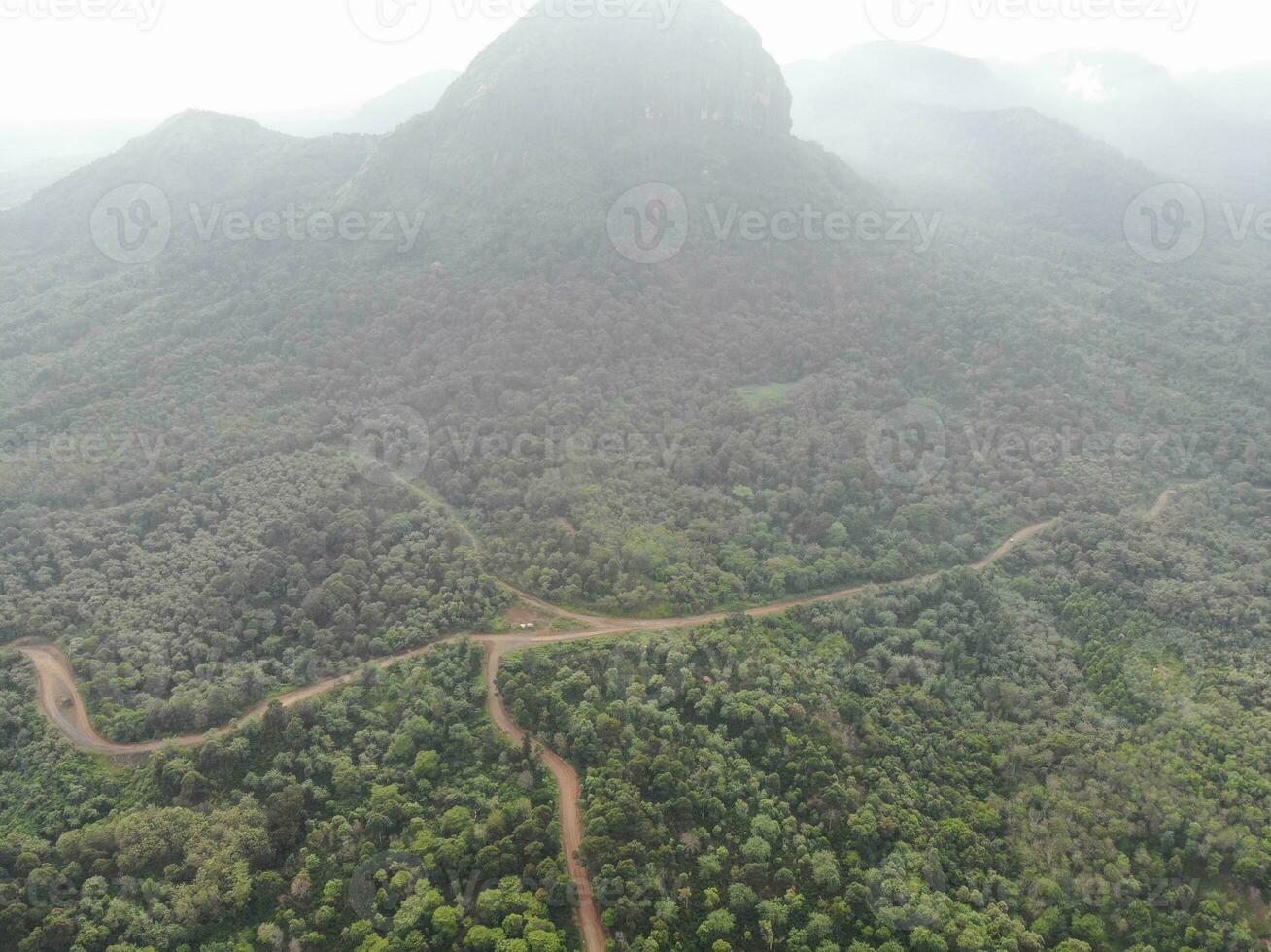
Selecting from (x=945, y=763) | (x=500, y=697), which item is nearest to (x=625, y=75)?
(x=500, y=697)

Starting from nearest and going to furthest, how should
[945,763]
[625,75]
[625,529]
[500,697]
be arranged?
[945,763] → [500,697] → [625,529] → [625,75]

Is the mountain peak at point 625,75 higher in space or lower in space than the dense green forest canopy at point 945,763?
higher

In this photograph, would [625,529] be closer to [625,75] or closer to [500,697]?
[500,697]

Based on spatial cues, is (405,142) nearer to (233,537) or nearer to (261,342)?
(261,342)

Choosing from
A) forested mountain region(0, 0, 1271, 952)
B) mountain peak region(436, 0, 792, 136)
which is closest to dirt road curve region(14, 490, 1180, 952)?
forested mountain region(0, 0, 1271, 952)

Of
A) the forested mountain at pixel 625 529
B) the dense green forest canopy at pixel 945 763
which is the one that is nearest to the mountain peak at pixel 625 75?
the forested mountain at pixel 625 529

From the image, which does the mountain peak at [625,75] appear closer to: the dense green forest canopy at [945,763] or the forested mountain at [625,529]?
the forested mountain at [625,529]
